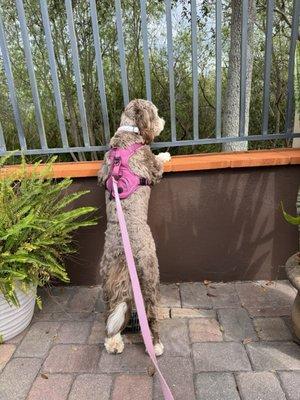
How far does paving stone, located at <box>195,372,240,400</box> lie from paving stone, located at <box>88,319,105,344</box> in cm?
83

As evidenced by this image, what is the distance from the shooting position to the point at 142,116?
2.75 m

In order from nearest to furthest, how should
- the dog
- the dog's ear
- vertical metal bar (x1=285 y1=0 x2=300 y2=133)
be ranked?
the dog
the dog's ear
vertical metal bar (x1=285 y1=0 x2=300 y2=133)

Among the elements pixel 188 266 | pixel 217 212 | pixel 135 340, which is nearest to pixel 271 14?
pixel 217 212

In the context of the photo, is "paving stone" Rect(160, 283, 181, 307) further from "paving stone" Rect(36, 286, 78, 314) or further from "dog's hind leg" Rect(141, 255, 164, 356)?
"paving stone" Rect(36, 286, 78, 314)

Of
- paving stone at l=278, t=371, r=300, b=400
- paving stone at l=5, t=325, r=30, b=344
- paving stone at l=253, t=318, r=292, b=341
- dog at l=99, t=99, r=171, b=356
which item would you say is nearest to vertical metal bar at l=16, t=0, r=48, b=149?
dog at l=99, t=99, r=171, b=356

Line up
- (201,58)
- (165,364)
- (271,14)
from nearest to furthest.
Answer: (165,364)
(271,14)
(201,58)

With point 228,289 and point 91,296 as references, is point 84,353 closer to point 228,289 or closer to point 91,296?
point 91,296

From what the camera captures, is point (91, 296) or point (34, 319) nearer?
point (34, 319)

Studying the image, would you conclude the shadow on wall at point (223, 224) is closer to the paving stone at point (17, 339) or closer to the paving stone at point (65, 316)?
the paving stone at point (65, 316)

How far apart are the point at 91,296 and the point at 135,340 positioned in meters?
0.78

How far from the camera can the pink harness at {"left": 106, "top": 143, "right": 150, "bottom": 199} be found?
2.66 meters

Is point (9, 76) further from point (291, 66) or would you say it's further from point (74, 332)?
point (291, 66)

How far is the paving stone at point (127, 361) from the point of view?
2.54m

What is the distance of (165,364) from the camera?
2559 mm
